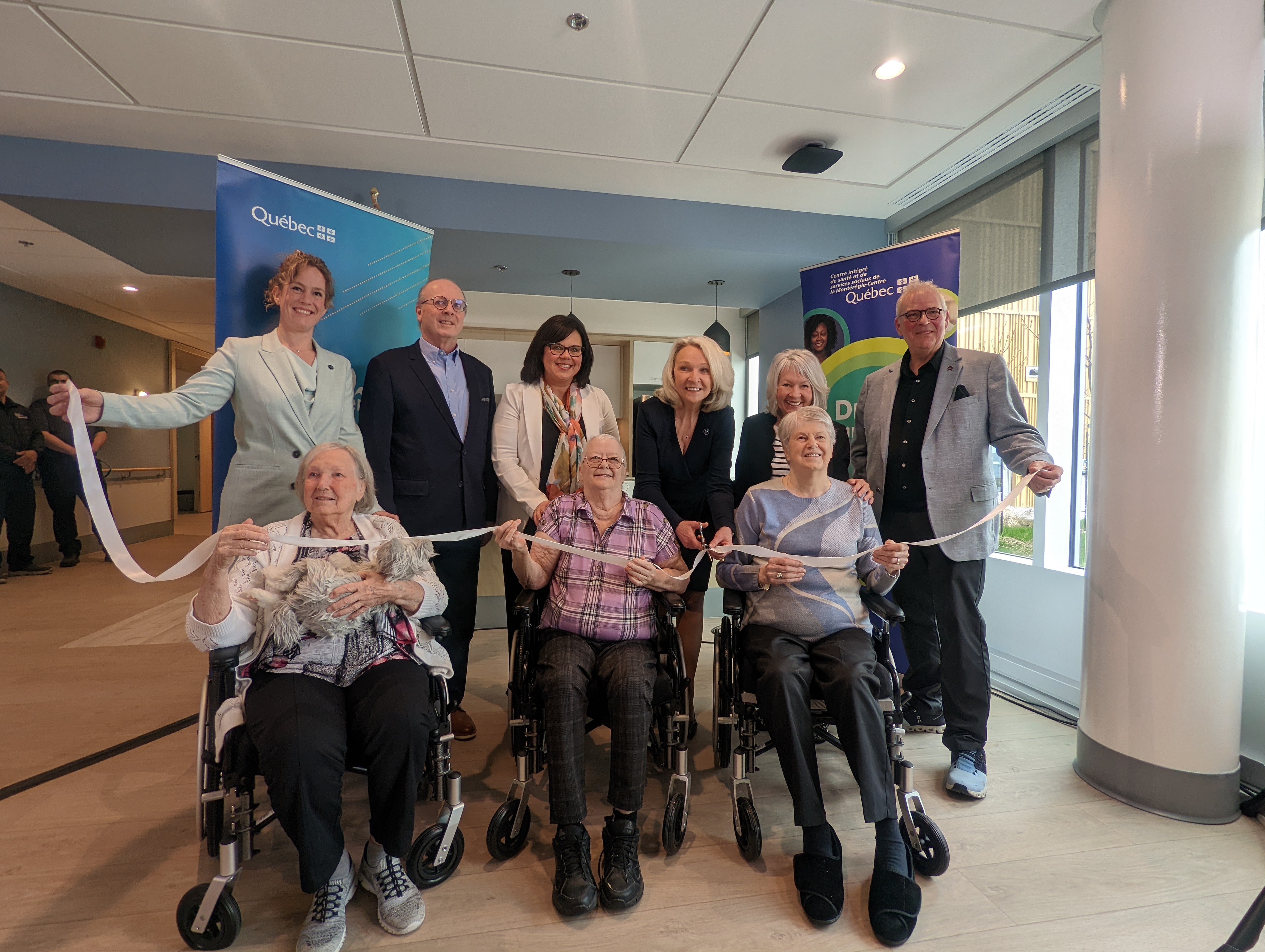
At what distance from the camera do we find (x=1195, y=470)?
216cm

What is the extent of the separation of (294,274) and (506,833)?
2.23 meters

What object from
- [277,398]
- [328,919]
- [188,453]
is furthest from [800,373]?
[188,453]

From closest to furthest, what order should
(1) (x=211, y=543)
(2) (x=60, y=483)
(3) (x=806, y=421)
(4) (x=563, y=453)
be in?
(1) (x=211, y=543) < (3) (x=806, y=421) < (4) (x=563, y=453) < (2) (x=60, y=483)

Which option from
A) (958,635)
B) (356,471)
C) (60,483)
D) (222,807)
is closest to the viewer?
(222,807)

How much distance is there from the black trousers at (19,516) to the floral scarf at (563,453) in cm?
670

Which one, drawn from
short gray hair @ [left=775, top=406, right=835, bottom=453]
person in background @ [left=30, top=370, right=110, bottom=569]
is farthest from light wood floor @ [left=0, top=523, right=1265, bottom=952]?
person in background @ [left=30, top=370, right=110, bottom=569]

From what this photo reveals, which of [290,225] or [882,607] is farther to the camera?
[290,225]

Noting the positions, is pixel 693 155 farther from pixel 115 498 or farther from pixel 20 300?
pixel 115 498

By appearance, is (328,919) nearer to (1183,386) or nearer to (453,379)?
(453,379)

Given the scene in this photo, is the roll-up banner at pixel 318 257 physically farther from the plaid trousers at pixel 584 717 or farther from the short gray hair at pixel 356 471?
the plaid trousers at pixel 584 717

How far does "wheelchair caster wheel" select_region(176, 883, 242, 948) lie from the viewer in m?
1.56

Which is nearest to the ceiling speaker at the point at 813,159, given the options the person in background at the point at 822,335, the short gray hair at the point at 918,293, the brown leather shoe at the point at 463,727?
the person in background at the point at 822,335

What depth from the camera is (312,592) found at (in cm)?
174

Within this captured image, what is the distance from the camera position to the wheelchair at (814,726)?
187 cm
